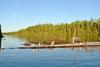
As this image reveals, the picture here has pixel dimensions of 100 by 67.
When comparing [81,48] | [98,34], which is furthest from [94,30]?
[81,48]

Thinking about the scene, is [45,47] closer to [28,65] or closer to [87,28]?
[28,65]

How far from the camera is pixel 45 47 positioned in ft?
345

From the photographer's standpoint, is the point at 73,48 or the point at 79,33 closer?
the point at 73,48

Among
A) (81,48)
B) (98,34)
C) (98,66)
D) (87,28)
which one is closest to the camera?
(98,66)

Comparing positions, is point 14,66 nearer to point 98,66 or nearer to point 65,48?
point 98,66

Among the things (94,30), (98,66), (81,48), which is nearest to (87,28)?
(94,30)

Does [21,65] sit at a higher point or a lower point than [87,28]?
lower

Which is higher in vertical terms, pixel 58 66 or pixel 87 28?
pixel 87 28

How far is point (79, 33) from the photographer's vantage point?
19262cm

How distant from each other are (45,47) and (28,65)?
37901 mm

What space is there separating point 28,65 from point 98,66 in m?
15.7

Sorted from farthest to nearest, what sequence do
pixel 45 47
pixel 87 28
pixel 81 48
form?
pixel 87 28, pixel 81 48, pixel 45 47

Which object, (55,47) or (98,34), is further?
(98,34)

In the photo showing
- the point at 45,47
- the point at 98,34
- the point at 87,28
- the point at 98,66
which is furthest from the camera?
the point at 87,28
